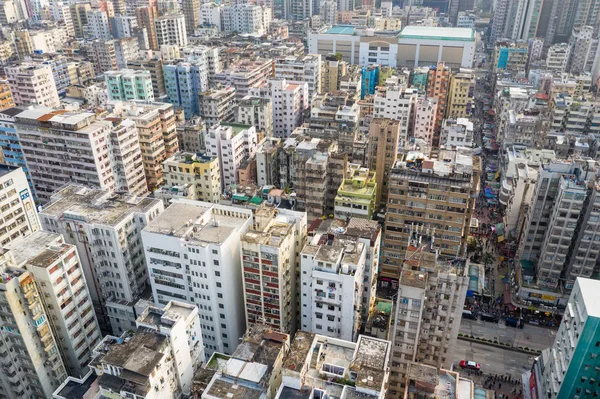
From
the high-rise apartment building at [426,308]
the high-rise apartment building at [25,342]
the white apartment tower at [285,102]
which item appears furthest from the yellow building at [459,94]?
the high-rise apartment building at [25,342]

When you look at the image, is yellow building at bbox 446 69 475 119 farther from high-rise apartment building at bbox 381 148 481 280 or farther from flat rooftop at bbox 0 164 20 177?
flat rooftop at bbox 0 164 20 177

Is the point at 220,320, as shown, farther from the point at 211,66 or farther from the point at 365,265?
the point at 211,66

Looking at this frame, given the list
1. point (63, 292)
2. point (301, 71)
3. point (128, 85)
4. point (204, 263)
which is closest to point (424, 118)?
point (301, 71)

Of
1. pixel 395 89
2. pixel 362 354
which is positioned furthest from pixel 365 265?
pixel 395 89

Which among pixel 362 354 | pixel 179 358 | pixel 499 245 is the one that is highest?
pixel 362 354

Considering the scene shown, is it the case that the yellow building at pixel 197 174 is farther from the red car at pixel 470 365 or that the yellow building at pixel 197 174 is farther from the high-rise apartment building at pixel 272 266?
the red car at pixel 470 365

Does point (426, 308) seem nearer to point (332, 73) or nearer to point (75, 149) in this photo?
point (75, 149)

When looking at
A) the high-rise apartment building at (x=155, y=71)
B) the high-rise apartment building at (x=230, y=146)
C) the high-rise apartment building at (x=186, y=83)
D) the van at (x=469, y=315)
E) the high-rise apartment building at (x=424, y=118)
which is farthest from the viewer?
the high-rise apartment building at (x=155, y=71)
